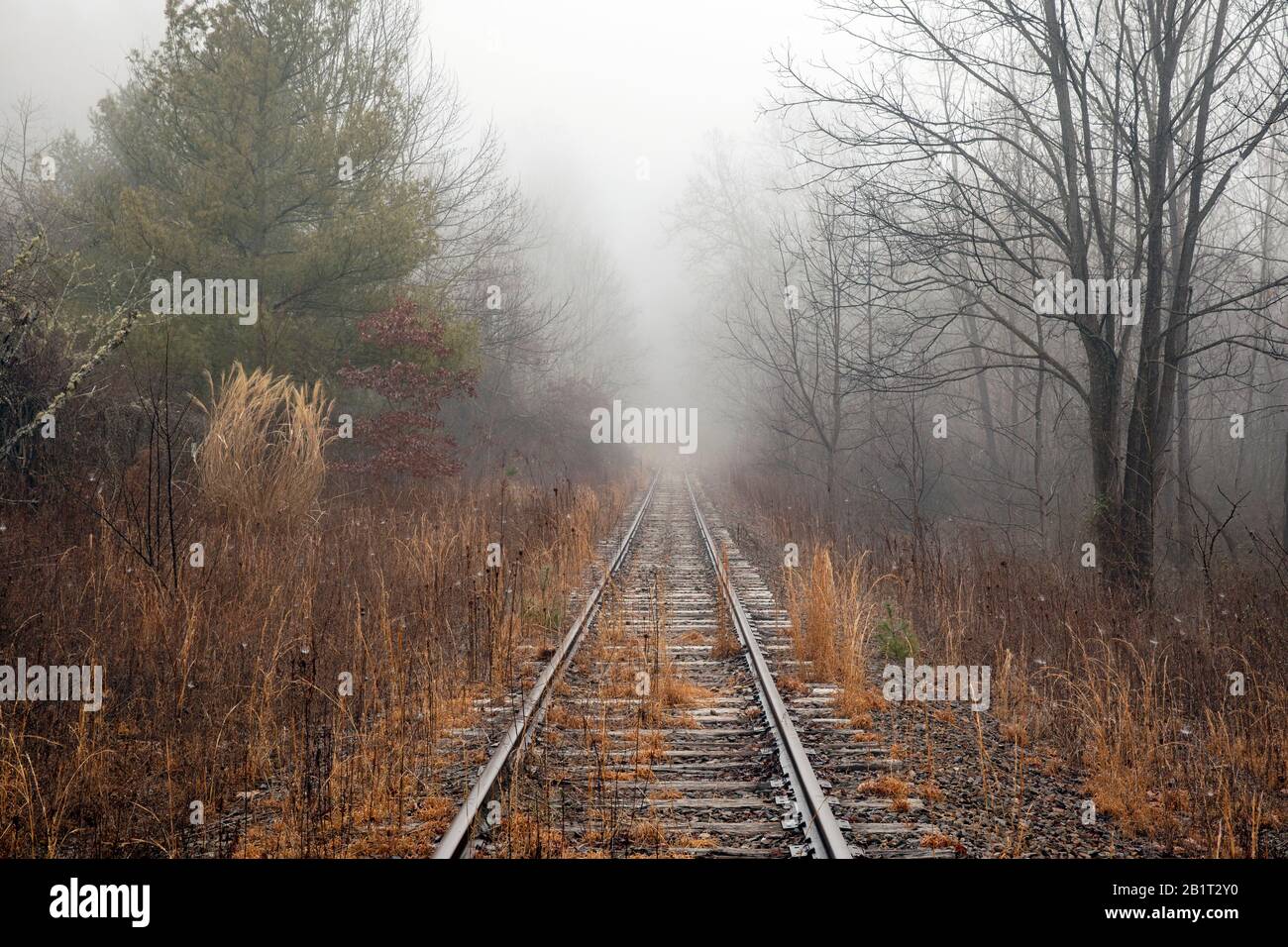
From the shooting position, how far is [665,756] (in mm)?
4891

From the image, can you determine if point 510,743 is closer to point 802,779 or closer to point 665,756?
point 665,756

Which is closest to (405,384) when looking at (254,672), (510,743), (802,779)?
(254,672)

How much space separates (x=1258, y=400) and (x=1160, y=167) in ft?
79.1

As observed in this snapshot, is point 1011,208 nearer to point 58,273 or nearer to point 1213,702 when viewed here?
point 1213,702

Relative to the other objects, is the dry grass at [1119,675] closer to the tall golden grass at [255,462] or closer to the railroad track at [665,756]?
the railroad track at [665,756]

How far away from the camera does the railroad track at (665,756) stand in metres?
3.74

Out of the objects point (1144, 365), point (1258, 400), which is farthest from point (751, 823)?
point (1258, 400)

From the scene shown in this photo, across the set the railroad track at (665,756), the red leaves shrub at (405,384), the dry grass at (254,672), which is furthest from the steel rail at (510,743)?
the red leaves shrub at (405,384)

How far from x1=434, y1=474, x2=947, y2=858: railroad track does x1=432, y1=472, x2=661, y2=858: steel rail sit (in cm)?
1

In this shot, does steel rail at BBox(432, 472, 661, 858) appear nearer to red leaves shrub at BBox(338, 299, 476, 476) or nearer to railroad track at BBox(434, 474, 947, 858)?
railroad track at BBox(434, 474, 947, 858)

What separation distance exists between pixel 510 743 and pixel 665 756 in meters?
0.89

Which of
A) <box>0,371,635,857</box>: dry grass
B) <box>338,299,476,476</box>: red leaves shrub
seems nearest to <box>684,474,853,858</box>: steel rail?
<box>0,371,635,857</box>: dry grass

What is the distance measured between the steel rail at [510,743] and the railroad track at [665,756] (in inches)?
0.4
